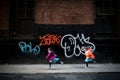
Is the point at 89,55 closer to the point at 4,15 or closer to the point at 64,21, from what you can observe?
the point at 64,21

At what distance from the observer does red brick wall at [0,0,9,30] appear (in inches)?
743

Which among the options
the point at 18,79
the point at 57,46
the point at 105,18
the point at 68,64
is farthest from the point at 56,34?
the point at 18,79

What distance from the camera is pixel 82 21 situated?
19.0 meters

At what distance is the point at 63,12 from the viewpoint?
1892 centimetres

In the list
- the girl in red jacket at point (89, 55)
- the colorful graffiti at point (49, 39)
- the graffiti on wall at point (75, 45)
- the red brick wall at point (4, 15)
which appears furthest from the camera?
the graffiti on wall at point (75, 45)

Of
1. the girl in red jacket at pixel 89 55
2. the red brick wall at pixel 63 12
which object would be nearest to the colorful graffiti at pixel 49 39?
the red brick wall at pixel 63 12

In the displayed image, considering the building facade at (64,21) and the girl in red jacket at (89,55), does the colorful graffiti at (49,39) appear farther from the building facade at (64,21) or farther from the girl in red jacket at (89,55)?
the girl in red jacket at (89,55)

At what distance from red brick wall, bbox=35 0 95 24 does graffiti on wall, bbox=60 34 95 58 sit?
101 centimetres

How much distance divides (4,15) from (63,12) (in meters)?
3.45

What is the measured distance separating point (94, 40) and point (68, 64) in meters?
2.09

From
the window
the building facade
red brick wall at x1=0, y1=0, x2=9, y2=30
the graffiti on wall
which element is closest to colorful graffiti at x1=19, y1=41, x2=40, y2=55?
the building facade

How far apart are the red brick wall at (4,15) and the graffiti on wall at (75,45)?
11.6ft

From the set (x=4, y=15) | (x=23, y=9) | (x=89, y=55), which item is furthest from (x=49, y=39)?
(x=4, y=15)

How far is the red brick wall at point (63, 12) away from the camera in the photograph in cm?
1891
